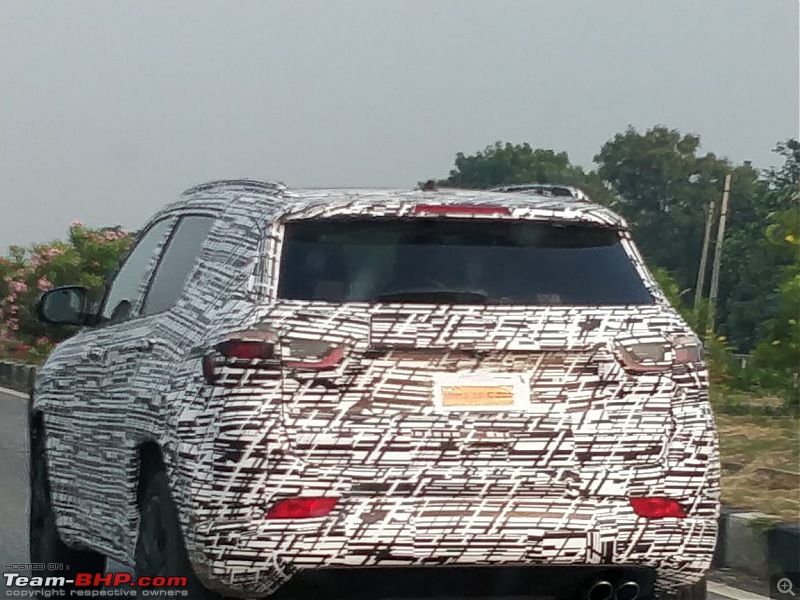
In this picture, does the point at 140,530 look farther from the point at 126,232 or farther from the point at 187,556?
the point at 126,232

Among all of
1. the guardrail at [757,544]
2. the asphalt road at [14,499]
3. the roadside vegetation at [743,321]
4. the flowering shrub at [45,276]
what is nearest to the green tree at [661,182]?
the roadside vegetation at [743,321]

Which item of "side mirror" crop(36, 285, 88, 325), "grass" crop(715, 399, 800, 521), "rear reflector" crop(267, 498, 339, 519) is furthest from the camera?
"grass" crop(715, 399, 800, 521)

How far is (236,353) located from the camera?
17.2 ft

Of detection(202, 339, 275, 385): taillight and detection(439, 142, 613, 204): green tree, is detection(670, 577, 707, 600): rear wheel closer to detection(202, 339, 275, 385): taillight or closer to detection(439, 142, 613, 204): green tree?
detection(202, 339, 275, 385): taillight

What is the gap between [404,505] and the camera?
5.12 m

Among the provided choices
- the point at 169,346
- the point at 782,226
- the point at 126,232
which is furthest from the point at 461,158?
the point at 169,346

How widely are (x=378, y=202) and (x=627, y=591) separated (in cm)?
144

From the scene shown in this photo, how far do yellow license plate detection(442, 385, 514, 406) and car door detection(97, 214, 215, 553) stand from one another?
37.6 inches

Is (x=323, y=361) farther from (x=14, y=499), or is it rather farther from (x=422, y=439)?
(x=14, y=499)

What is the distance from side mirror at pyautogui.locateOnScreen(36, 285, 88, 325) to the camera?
7.35 metres

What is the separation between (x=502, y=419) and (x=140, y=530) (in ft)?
4.36

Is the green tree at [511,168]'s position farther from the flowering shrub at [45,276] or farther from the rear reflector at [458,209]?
the rear reflector at [458,209]

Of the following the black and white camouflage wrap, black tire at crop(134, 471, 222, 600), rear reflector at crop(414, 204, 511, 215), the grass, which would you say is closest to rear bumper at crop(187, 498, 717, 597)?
the black and white camouflage wrap

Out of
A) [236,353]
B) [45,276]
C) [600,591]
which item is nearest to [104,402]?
[236,353]
